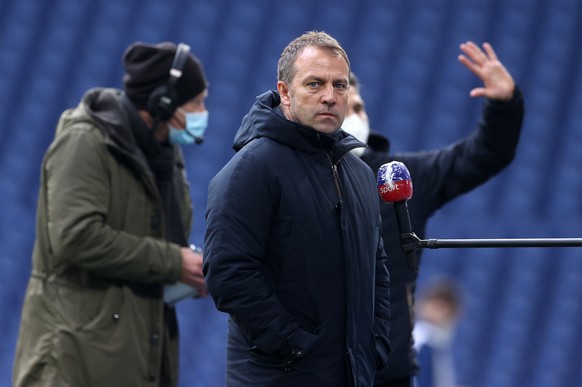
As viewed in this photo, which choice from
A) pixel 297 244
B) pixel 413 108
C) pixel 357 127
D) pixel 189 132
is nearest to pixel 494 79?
pixel 357 127

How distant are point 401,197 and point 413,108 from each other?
3807 millimetres

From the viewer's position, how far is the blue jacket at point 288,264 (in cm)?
209

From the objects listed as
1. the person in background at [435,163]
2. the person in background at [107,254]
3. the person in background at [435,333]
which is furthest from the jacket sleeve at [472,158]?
the person in background at [435,333]

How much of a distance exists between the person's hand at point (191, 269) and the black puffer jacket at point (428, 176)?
495 millimetres

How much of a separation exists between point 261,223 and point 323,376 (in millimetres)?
313

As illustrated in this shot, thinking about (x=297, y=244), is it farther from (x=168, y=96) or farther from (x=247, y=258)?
(x=168, y=96)

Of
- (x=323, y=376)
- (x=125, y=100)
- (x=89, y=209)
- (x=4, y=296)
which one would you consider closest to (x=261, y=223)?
(x=323, y=376)

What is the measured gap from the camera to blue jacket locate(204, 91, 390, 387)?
6.84ft

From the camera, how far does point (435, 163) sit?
3.11 m

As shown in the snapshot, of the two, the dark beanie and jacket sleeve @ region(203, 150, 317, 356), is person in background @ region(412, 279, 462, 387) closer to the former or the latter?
the dark beanie

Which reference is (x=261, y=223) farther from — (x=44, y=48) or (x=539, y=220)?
(x=44, y=48)

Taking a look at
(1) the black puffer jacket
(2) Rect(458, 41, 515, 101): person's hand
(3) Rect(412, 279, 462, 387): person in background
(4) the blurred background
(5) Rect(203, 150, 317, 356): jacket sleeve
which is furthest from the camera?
(4) the blurred background

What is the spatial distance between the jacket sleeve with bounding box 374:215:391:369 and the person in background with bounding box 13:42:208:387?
68cm

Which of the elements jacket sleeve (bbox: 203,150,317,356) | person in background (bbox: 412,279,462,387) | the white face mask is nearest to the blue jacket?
jacket sleeve (bbox: 203,150,317,356)
